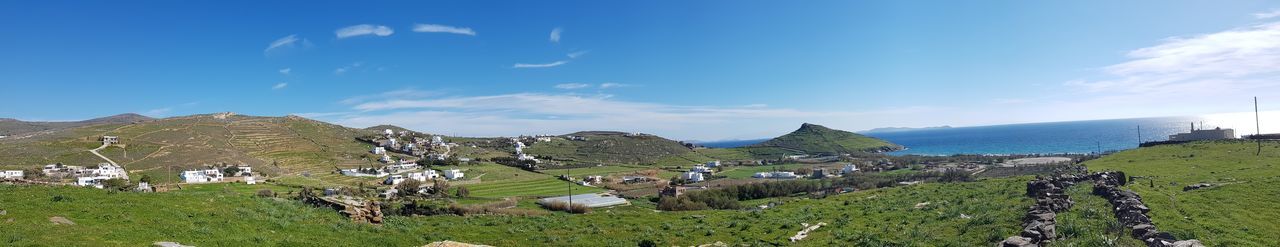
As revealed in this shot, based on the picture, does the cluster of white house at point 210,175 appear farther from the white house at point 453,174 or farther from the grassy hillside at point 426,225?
the grassy hillside at point 426,225

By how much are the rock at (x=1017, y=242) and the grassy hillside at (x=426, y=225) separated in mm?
1257

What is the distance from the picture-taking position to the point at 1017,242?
14.9 meters

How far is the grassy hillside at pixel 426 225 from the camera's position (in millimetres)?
16078

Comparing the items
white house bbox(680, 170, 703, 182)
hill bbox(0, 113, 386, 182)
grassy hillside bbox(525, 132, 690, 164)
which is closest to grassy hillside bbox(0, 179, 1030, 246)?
hill bbox(0, 113, 386, 182)

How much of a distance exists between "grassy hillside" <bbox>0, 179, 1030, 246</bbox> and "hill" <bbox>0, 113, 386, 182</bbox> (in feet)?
232

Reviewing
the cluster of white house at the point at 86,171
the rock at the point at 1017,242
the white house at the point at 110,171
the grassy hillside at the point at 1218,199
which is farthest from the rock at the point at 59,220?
the white house at the point at 110,171

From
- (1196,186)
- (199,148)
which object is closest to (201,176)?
(199,148)

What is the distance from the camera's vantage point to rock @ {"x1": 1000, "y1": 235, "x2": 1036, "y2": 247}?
1462cm

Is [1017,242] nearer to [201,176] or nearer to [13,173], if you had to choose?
[201,176]

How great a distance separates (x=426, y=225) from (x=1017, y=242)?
21593mm

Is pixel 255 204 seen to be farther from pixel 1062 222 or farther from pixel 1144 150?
pixel 1144 150

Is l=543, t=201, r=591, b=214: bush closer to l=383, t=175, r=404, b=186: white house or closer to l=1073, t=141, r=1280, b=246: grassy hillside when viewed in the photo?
l=1073, t=141, r=1280, b=246: grassy hillside

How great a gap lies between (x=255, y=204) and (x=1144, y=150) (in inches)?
3003

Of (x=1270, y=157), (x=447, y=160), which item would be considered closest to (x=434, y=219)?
(x=1270, y=157)
